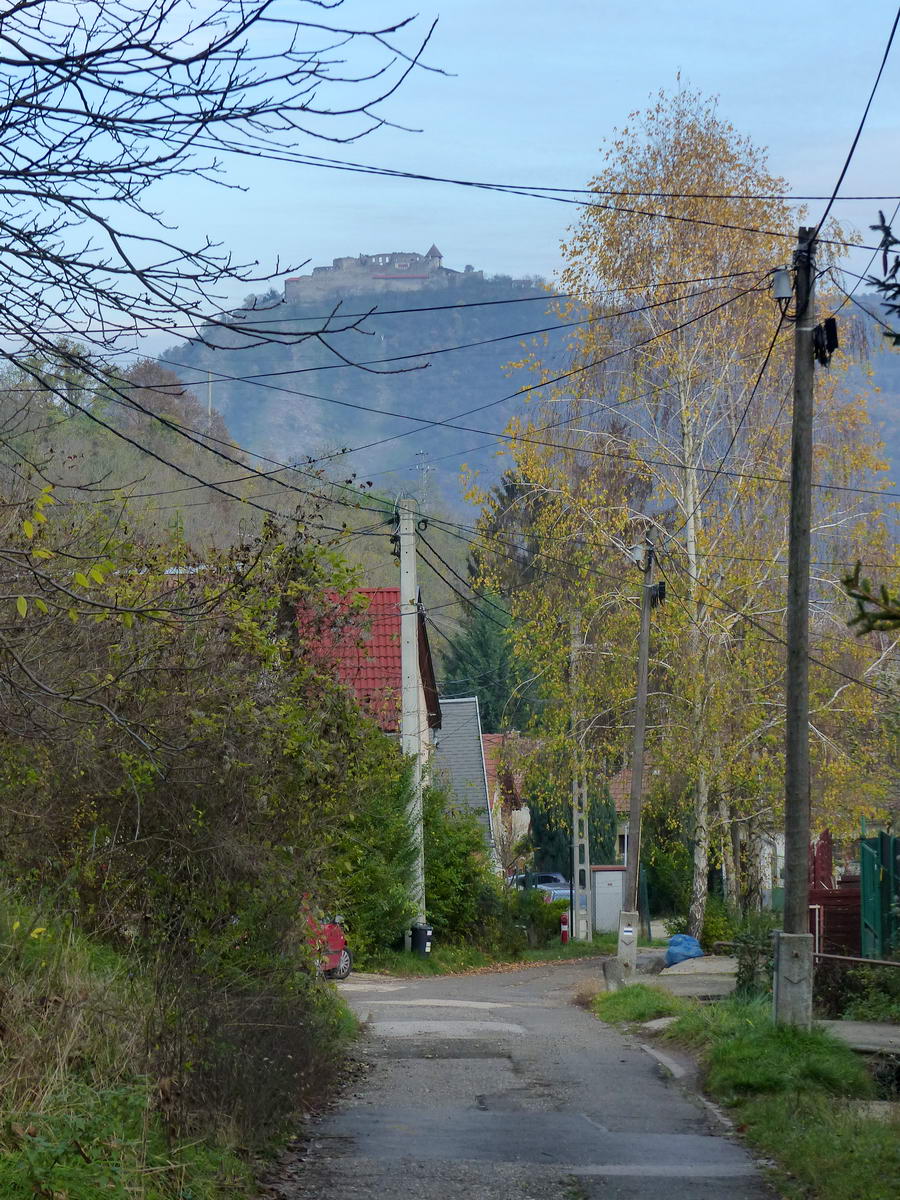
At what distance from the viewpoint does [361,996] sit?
21.6m

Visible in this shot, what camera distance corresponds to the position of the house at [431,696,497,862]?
43844mm

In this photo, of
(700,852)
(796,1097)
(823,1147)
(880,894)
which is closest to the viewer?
(823,1147)

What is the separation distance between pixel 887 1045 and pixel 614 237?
21.0 metres

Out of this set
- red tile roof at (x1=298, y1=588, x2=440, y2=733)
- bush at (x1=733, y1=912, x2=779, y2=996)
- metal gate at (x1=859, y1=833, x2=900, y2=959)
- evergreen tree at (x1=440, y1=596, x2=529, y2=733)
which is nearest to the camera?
red tile roof at (x1=298, y1=588, x2=440, y2=733)

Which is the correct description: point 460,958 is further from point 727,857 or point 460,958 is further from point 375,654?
point 375,654

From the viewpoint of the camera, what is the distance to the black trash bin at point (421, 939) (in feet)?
91.0

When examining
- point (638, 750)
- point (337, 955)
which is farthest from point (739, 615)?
point (337, 955)

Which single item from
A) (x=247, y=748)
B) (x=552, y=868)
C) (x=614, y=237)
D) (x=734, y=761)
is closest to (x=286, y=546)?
(x=247, y=748)

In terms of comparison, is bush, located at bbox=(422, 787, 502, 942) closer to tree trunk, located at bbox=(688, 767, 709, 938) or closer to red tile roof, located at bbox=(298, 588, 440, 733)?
red tile roof, located at bbox=(298, 588, 440, 733)

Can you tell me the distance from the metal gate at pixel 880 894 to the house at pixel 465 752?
2336cm

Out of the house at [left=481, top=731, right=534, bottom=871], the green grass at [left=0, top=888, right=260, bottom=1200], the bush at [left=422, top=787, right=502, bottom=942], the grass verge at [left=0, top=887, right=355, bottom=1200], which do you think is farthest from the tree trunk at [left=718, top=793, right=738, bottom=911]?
the green grass at [left=0, top=888, right=260, bottom=1200]

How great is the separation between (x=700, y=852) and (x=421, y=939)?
630 centimetres

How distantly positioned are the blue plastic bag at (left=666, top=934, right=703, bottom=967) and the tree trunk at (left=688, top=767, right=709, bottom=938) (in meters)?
2.86

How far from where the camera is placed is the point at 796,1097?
10367 millimetres
